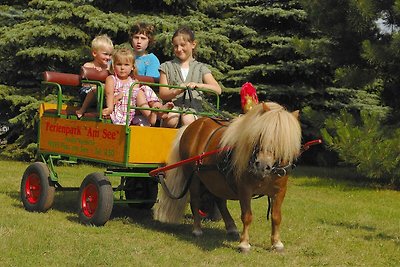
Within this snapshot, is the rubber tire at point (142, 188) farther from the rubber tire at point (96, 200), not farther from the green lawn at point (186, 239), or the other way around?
the rubber tire at point (96, 200)

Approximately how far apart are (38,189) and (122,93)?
1.69m

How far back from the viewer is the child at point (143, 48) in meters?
8.05

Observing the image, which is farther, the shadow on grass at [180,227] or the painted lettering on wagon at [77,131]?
the painted lettering on wagon at [77,131]

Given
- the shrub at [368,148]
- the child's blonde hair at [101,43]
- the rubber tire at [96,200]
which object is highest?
the child's blonde hair at [101,43]

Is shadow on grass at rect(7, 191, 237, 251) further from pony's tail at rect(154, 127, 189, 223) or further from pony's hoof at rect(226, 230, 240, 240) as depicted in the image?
pony's tail at rect(154, 127, 189, 223)

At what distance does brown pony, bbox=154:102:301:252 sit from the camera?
5.49m

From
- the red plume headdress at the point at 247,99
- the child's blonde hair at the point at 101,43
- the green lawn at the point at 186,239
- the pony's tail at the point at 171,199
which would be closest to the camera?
the green lawn at the point at 186,239

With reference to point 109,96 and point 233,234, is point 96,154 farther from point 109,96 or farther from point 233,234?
point 233,234

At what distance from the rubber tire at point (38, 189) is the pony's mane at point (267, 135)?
2.82m

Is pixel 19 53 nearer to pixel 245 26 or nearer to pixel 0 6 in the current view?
pixel 0 6

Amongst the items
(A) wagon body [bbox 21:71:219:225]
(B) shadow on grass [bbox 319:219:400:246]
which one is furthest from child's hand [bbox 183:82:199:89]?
(B) shadow on grass [bbox 319:219:400:246]

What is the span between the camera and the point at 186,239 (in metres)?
6.68

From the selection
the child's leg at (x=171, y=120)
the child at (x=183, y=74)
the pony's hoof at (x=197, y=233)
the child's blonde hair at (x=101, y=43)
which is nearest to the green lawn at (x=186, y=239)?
the pony's hoof at (x=197, y=233)

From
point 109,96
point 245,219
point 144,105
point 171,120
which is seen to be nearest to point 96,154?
point 109,96
